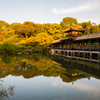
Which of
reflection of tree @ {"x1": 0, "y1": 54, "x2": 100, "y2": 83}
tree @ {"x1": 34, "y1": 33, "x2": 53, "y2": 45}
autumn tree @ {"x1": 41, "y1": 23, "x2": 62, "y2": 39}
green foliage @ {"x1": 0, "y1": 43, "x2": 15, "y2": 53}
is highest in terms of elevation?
autumn tree @ {"x1": 41, "y1": 23, "x2": 62, "y2": 39}

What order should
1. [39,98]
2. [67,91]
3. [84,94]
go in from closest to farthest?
[39,98]
[84,94]
[67,91]

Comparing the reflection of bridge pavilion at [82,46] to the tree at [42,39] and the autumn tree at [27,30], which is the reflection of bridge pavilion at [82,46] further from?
the autumn tree at [27,30]

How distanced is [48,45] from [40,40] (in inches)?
124

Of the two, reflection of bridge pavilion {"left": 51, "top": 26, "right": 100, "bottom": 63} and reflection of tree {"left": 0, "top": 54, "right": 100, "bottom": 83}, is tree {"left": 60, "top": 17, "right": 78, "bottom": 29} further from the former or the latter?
reflection of tree {"left": 0, "top": 54, "right": 100, "bottom": 83}

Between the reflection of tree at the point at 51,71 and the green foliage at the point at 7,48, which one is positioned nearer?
the reflection of tree at the point at 51,71

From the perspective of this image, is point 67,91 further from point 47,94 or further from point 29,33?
point 29,33

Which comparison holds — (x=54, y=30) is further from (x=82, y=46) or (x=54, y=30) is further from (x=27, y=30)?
(x=82, y=46)

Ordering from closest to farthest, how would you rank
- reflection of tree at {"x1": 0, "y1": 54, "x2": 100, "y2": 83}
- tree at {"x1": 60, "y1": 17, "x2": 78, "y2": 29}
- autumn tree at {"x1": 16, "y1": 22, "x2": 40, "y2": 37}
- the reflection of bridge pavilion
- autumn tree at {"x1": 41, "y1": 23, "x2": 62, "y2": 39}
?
reflection of tree at {"x1": 0, "y1": 54, "x2": 100, "y2": 83} → the reflection of bridge pavilion → autumn tree at {"x1": 41, "y1": 23, "x2": 62, "y2": 39} → autumn tree at {"x1": 16, "y1": 22, "x2": 40, "y2": 37} → tree at {"x1": 60, "y1": 17, "x2": 78, "y2": 29}

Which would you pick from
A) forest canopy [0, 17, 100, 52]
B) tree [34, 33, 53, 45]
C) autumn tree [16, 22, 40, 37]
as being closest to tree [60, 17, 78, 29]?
forest canopy [0, 17, 100, 52]

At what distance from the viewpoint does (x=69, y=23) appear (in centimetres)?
5919

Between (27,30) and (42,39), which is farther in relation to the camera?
(27,30)

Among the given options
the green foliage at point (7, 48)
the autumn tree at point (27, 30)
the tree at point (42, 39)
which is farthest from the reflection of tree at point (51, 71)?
the autumn tree at point (27, 30)

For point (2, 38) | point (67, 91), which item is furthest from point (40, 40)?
point (67, 91)

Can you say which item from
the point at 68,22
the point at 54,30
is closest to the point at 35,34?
the point at 54,30
